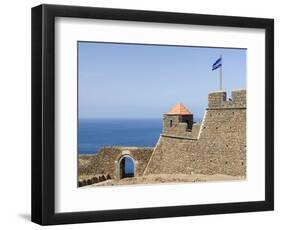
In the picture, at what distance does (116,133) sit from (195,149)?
3.26 ft

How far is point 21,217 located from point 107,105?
1.43 meters

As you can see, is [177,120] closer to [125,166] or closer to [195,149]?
[195,149]

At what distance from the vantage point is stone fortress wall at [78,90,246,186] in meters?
8.47

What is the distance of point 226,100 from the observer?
9.09 m

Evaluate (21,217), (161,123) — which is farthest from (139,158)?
(21,217)

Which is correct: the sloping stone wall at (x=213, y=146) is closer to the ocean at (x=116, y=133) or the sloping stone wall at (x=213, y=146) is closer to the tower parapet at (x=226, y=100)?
the tower parapet at (x=226, y=100)

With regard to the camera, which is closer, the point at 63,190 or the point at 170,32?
the point at 63,190

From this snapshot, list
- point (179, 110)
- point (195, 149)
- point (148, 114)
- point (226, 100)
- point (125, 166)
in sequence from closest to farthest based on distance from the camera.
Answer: point (125, 166), point (148, 114), point (179, 110), point (195, 149), point (226, 100)

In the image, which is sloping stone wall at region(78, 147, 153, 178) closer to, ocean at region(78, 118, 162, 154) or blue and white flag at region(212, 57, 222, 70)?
ocean at region(78, 118, 162, 154)

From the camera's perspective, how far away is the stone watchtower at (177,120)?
8727mm

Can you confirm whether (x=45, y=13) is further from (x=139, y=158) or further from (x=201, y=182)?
(x=201, y=182)

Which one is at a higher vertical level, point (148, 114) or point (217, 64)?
point (217, 64)

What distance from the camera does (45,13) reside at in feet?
26.5

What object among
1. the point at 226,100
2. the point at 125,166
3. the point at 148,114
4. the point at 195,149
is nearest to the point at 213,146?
the point at 195,149
